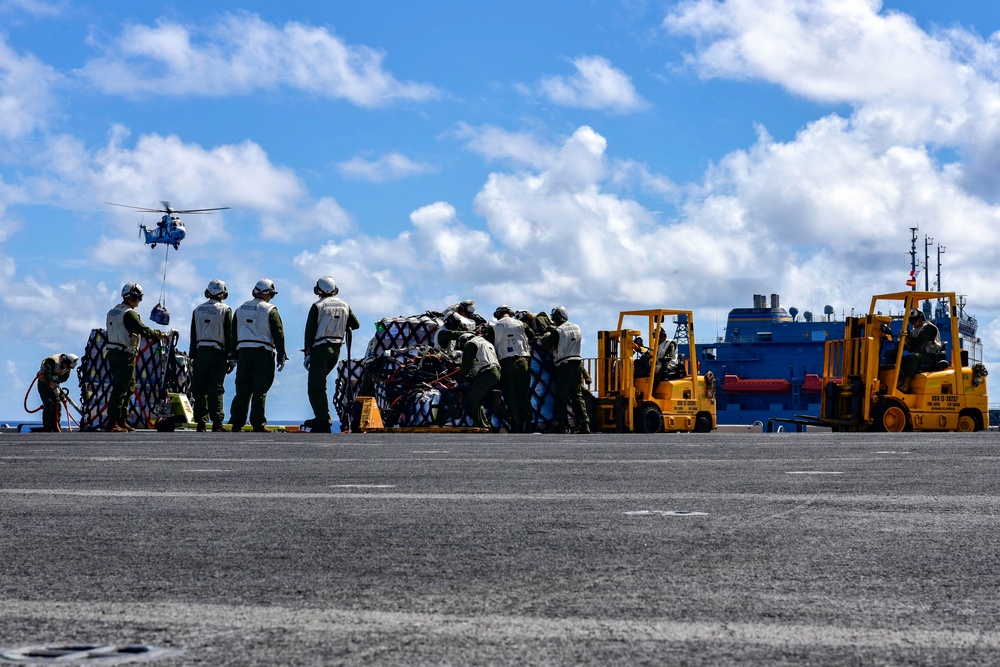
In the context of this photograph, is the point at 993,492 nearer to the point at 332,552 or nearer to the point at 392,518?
the point at 392,518

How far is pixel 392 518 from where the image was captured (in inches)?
208

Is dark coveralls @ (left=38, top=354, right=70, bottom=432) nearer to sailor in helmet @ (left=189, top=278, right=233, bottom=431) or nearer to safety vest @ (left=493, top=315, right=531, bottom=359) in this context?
sailor in helmet @ (left=189, top=278, right=233, bottom=431)

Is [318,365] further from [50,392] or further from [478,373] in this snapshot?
[50,392]

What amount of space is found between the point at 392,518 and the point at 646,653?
110 inches

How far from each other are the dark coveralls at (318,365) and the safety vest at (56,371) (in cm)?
700

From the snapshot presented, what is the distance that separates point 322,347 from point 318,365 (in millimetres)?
268

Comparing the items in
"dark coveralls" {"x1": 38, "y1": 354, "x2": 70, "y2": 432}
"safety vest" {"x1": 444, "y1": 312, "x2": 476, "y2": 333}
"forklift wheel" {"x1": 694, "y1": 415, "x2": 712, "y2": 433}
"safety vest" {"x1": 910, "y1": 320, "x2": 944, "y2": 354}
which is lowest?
"forklift wheel" {"x1": 694, "y1": 415, "x2": 712, "y2": 433}

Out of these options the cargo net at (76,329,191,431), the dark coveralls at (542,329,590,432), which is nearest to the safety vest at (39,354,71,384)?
the cargo net at (76,329,191,431)

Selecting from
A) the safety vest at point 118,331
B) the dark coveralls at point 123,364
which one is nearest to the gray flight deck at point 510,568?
the dark coveralls at point 123,364

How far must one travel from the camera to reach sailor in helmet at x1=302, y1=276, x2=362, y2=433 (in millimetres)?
18453

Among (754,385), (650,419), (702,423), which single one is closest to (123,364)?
(650,419)

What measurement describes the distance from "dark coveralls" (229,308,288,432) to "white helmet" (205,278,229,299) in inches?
26.3

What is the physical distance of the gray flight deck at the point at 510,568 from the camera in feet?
8.94

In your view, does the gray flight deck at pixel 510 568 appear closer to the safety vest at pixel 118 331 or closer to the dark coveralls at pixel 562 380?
the safety vest at pixel 118 331
